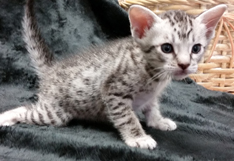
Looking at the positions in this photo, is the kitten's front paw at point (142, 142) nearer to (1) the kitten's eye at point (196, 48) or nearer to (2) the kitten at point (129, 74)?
(2) the kitten at point (129, 74)

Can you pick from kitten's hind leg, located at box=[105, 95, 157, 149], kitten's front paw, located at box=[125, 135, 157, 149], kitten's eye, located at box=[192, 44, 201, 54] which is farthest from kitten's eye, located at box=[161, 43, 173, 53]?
kitten's front paw, located at box=[125, 135, 157, 149]

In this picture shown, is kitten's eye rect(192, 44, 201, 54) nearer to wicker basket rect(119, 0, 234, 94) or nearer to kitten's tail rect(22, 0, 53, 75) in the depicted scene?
wicker basket rect(119, 0, 234, 94)

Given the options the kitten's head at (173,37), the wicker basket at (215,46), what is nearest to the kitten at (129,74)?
the kitten's head at (173,37)

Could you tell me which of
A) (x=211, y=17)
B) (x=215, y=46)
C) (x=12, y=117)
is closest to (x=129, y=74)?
(x=211, y=17)

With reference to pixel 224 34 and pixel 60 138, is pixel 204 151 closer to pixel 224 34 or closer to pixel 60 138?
pixel 60 138

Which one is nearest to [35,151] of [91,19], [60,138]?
[60,138]

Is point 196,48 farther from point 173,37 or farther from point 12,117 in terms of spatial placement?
point 12,117
